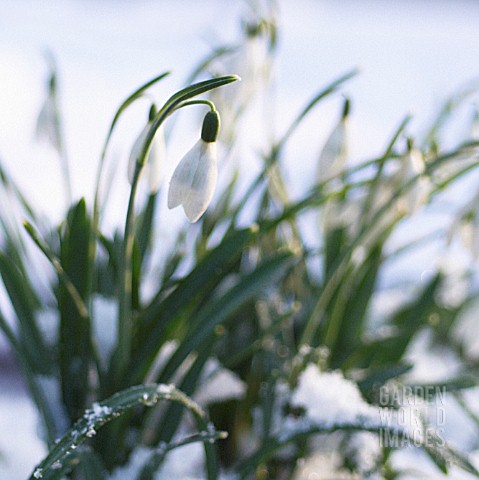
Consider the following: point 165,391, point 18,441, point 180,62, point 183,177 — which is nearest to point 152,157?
point 183,177

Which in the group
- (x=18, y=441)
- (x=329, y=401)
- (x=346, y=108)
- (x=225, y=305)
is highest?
(x=346, y=108)

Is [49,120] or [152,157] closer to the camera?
[152,157]

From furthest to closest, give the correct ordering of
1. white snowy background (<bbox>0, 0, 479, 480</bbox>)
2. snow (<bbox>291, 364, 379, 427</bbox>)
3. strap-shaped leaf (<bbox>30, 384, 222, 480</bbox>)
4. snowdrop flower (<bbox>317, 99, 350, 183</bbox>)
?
white snowy background (<bbox>0, 0, 479, 480</bbox>)
snowdrop flower (<bbox>317, 99, 350, 183</bbox>)
snow (<bbox>291, 364, 379, 427</bbox>)
strap-shaped leaf (<bbox>30, 384, 222, 480</bbox>)

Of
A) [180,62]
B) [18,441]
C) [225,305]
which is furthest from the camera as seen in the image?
[180,62]

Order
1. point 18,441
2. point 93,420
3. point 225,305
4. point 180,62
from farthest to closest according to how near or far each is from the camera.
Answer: point 180,62
point 18,441
point 225,305
point 93,420

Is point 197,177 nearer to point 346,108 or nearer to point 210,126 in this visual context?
point 210,126

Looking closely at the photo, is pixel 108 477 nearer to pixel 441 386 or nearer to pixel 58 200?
pixel 441 386

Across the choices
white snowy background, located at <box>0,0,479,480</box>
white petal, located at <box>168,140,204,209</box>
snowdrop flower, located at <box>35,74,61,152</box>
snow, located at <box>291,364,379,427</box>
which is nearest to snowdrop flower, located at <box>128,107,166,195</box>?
white petal, located at <box>168,140,204,209</box>

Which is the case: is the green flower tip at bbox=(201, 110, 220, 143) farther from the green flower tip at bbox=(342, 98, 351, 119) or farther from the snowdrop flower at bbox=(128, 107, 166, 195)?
the green flower tip at bbox=(342, 98, 351, 119)
